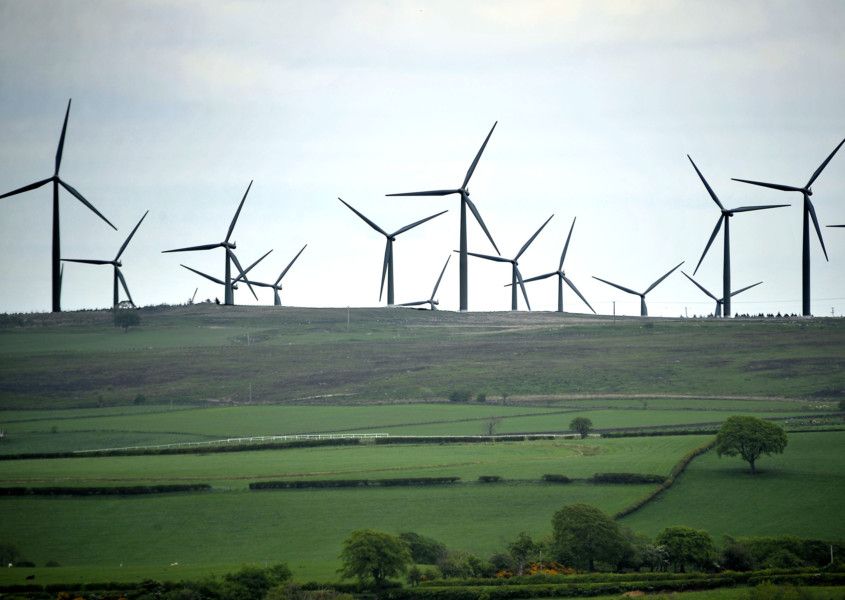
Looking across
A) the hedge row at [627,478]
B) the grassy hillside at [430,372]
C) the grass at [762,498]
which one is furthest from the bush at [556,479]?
the grassy hillside at [430,372]

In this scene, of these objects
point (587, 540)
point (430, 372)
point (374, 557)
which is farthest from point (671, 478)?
point (430, 372)

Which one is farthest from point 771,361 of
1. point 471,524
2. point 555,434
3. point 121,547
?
point 121,547

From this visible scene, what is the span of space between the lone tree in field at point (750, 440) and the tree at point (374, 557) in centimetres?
3954

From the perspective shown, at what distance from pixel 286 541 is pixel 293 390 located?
8911 centimetres

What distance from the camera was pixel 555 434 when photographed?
120 m

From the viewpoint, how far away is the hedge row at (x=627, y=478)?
92.7 metres

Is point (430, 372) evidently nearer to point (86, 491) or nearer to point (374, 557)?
point (86, 491)

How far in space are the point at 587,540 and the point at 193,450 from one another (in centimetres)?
5031

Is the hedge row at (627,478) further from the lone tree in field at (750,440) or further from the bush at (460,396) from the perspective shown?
the bush at (460,396)

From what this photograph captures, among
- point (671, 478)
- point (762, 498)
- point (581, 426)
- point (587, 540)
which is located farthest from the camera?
point (581, 426)

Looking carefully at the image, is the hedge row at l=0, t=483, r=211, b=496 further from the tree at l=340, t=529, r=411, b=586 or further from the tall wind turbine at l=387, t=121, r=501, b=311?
the tall wind turbine at l=387, t=121, r=501, b=311

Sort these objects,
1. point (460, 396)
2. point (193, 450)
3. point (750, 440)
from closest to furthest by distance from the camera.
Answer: point (750, 440)
point (193, 450)
point (460, 396)

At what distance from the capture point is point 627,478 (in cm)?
9300

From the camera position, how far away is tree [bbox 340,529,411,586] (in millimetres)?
68000
